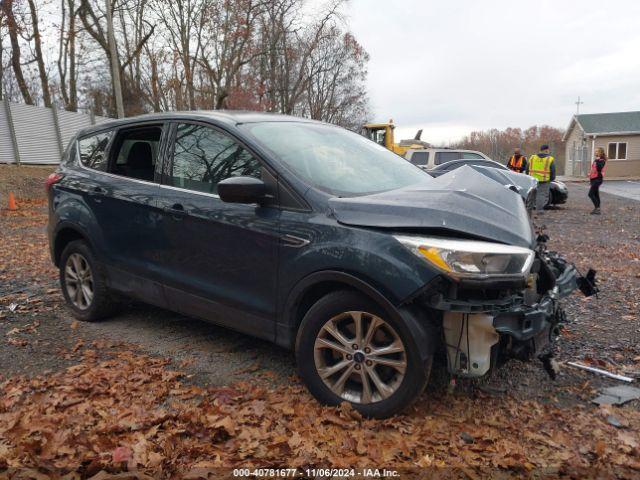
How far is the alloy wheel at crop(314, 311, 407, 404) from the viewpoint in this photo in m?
2.82

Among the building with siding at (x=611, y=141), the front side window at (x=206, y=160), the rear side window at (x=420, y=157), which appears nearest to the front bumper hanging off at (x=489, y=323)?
the front side window at (x=206, y=160)

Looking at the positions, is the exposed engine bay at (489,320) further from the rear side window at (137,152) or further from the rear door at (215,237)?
the rear side window at (137,152)

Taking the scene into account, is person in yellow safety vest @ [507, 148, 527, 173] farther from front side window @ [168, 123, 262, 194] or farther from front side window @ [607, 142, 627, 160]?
front side window @ [607, 142, 627, 160]

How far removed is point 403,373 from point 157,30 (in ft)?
94.5

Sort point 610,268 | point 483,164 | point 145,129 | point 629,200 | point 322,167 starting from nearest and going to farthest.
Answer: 1. point 322,167
2. point 145,129
3. point 610,268
4. point 483,164
5. point 629,200

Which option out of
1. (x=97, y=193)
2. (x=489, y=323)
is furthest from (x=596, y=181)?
(x=97, y=193)

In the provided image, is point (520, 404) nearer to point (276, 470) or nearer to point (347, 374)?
point (347, 374)

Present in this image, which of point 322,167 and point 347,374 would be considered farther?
point 322,167

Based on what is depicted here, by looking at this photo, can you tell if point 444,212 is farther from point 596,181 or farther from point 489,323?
point 596,181

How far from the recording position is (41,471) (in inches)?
98.3

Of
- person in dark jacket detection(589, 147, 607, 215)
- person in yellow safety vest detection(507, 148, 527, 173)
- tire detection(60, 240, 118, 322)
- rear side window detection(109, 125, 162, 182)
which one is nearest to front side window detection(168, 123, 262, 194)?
rear side window detection(109, 125, 162, 182)

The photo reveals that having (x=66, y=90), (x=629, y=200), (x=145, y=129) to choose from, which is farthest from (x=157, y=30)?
(x=145, y=129)

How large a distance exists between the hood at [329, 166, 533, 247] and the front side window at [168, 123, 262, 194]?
0.80 meters

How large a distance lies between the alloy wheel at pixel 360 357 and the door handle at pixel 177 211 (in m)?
1.41
